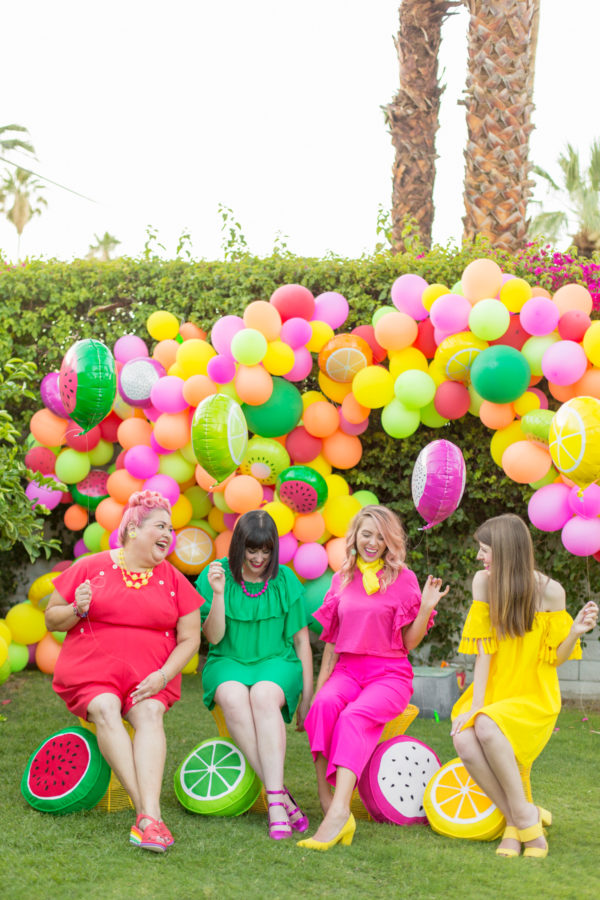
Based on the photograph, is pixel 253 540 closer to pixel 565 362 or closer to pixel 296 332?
pixel 296 332

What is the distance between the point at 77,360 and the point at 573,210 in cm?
2010

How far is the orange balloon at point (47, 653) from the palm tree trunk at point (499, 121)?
421 cm

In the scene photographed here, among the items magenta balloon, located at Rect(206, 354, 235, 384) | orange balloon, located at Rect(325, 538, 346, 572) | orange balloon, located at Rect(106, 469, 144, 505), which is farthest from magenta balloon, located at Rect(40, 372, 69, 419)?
orange balloon, located at Rect(325, 538, 346, 572)

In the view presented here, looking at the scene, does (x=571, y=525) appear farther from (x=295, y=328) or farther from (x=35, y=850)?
(x=35, y=850)

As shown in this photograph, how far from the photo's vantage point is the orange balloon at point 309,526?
548 cm

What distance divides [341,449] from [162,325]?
57.6 inches

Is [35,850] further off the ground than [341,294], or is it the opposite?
[341,294]

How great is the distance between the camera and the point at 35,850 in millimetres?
3158

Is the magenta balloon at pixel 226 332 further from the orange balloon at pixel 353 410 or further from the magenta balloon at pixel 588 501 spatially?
the magenta balloon at pixel 588 501

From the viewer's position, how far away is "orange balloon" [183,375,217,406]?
535cm

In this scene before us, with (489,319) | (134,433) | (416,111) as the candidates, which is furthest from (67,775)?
(416,111)

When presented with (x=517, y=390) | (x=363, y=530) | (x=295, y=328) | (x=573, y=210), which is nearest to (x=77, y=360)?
(x=295, y=328)

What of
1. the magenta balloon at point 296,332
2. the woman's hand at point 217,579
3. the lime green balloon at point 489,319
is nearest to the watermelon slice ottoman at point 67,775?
the woman's hand at point 217,579

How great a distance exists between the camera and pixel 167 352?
5.83 m
